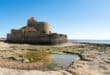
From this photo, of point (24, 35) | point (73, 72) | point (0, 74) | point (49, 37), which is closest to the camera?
point (0, 74)

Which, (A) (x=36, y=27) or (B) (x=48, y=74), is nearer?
(B) (x=48, y=74)

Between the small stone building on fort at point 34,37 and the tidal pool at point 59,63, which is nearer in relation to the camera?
the tidal pool at point 59,63

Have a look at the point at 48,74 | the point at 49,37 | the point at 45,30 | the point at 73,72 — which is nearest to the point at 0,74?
the point at 48,74

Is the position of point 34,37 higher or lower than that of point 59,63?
higher

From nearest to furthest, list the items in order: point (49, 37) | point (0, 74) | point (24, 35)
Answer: point (0, 74) → point (49, 37) → point (24, 35)

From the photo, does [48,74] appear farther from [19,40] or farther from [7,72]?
[19,40]

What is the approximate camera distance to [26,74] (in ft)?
36.2

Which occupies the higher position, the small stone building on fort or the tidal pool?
the small stone building on fort

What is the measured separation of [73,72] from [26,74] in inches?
126

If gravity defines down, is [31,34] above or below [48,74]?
above

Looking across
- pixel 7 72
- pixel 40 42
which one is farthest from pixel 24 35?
pixel 7 72

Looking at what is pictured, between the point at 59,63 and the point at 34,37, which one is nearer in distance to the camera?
the point at 59,63

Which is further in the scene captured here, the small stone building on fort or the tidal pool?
the small stone building on fort

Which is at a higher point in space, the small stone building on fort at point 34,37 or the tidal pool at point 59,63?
the small stone building on fort at point 34,37
